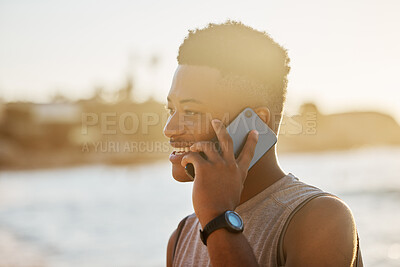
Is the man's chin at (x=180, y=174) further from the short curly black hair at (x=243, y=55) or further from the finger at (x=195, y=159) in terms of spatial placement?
the short curly black hair at (x=243, y=55)

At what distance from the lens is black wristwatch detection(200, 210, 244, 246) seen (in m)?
1.81

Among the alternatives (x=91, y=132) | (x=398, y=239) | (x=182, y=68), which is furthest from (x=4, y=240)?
(x=91, y=132)

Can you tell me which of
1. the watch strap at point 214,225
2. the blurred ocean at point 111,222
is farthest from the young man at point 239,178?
the blurred ocean at point 111,222

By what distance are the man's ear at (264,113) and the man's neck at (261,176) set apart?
6.2 inches

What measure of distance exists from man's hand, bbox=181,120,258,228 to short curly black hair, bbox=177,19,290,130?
0.52 m

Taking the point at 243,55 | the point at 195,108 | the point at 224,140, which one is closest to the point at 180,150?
the point at 195,108

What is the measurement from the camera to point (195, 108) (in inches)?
90.0

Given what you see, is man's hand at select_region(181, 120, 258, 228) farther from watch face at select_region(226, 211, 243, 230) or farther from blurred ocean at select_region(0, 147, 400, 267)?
blurred ocean at select_region(0, 147, 400, 267)

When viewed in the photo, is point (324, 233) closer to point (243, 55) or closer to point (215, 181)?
point (215, 181)

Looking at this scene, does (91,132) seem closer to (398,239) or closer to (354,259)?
(398,239)

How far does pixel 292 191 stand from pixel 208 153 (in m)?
0.48

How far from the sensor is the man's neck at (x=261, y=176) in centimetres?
230

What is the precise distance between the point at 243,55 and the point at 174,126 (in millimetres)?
505

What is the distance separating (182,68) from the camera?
239 cm
